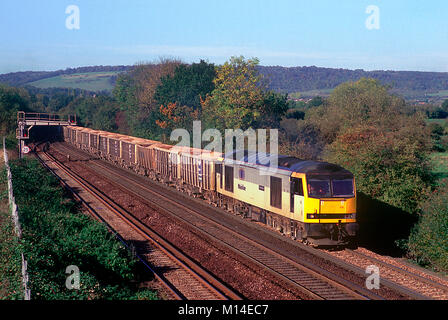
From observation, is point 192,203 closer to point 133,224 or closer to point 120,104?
point 133,224

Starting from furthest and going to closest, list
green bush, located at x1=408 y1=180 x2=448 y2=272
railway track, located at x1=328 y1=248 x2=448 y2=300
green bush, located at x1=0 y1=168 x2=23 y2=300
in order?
green bush, located at x1=408 y1=180 x2=448 y2=272, railway track, located at x1=328 y1=248 x2=448 y2=300, green bush, located at x1=0 y1=168 x2=23 y2=300

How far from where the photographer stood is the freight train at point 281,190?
16719mm

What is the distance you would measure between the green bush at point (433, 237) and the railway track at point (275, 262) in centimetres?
540

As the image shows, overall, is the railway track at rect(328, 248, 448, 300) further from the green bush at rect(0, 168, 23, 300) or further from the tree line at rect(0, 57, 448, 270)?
the green bush at rect(0, 168, 23, 300)

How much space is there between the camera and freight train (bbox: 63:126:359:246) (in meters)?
16.7

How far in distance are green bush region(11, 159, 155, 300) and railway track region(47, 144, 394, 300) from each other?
4340 millimetres

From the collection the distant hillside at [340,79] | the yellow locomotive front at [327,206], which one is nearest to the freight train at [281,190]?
the yellow locomotive front at [327,206]

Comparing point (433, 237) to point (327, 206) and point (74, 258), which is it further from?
point (74, 258)

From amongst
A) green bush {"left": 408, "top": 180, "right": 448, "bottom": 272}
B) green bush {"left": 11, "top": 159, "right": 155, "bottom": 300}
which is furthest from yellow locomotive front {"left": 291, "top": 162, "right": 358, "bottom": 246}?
green bush {"left": 11, "top": 159, "right": 155, "bottom": 300}

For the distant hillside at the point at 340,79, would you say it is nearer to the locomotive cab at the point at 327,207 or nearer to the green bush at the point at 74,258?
the locomotive cab at the point at 327,207

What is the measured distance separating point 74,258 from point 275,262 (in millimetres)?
6723

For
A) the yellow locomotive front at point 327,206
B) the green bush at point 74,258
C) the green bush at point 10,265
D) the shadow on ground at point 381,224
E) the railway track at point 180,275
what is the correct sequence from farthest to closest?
the shadow on ground at point 381,224
the yellow locomotive front at point 327,206
the railway track at point 180,275
the green bush at point 74,258
the green bush at point 10,265
